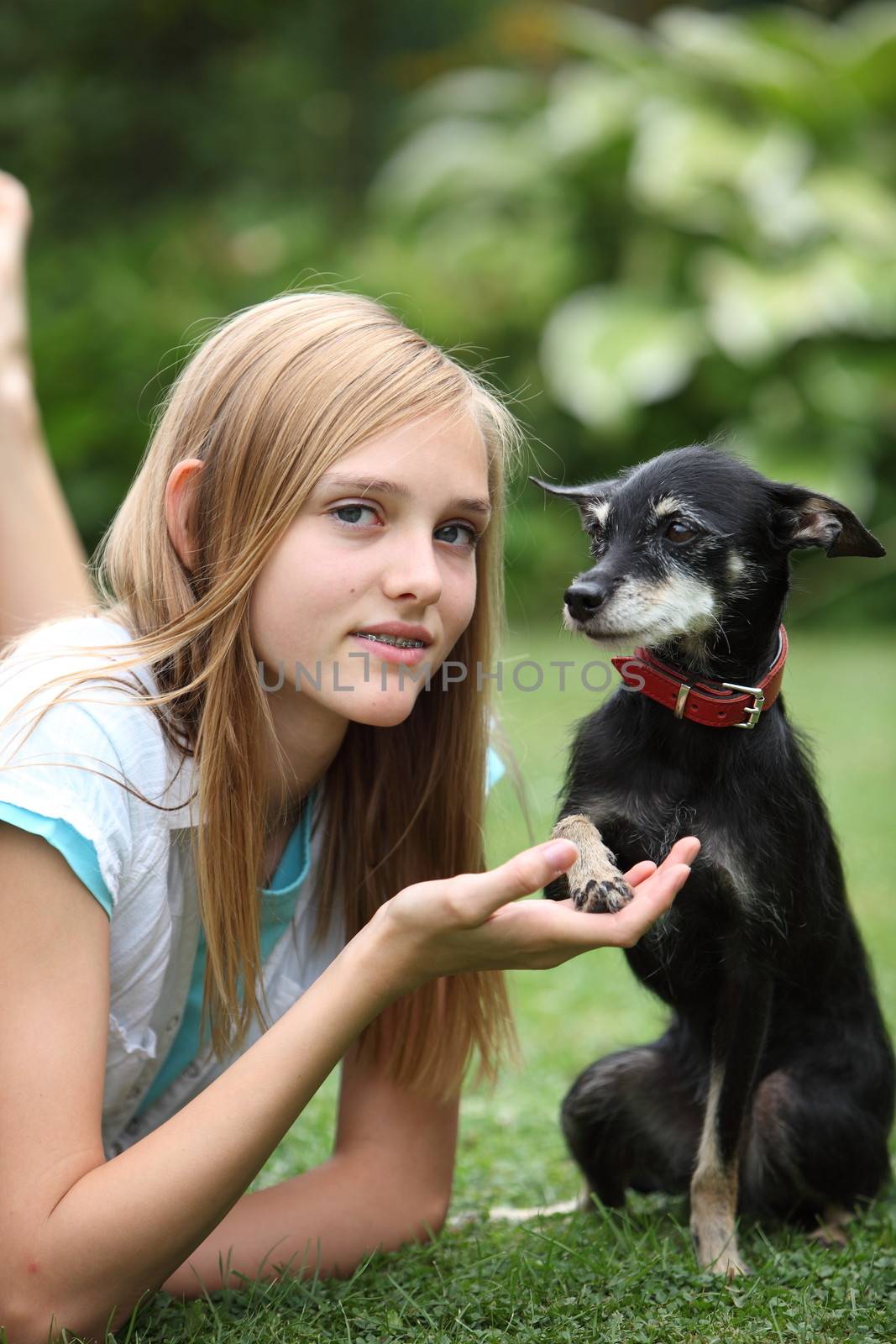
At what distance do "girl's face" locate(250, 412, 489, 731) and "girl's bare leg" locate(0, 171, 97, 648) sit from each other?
1446 mm

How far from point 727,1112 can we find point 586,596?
2.90 ft

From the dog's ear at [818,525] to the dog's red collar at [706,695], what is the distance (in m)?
0.20

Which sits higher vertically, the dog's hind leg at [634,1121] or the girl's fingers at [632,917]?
the girl's fingers at [632,917]

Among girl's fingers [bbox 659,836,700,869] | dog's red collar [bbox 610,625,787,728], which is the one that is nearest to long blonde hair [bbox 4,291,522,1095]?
dog's red collar [bbox 610,625,787,728]

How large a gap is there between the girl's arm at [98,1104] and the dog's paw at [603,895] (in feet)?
0.13

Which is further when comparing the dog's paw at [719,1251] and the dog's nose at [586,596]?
the dog's paw at [719,1251]

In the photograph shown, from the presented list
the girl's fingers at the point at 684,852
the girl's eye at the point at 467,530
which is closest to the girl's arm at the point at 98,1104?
the girl's fingers at the point at 684,852

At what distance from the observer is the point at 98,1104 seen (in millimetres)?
2141

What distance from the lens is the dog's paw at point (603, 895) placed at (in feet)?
6.40

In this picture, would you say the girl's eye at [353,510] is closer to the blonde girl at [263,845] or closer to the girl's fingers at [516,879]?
the blonde girl at [263,845]

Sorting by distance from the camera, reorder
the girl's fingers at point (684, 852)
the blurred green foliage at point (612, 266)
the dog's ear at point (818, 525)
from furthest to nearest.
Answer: the blurred green foliage at point (612, 266)
the dog's ear at point (818, 525)
the girl's fingers at point (684, 852)

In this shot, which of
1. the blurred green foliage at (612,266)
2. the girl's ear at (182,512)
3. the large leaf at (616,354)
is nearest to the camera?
the girl's ear at (182,512)

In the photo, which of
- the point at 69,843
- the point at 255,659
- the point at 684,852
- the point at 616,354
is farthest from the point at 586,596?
the point at 616,354


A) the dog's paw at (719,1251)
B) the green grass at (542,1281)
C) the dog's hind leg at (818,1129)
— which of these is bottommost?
the green grass at (542,1281)
